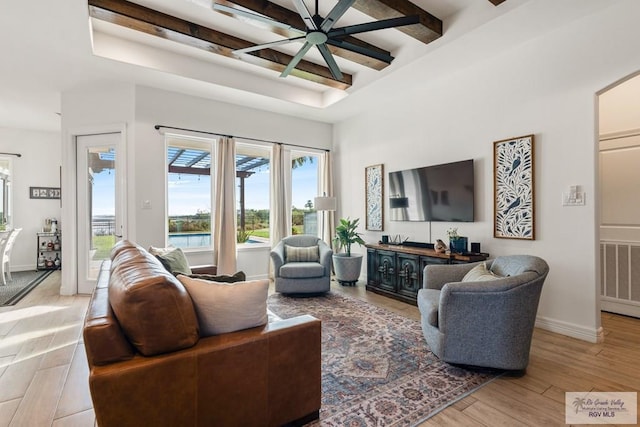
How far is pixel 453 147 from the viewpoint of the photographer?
4246mm

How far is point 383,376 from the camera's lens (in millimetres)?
2381

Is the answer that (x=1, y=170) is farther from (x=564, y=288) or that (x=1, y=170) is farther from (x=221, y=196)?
(x=564, y=288)

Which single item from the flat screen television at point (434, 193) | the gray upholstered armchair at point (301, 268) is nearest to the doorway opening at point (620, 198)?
the flat screen television at point (434, 193)

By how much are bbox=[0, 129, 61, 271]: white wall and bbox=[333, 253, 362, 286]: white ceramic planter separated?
6.19 m

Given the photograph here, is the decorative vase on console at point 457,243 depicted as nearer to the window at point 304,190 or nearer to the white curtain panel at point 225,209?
the window at point 304,190

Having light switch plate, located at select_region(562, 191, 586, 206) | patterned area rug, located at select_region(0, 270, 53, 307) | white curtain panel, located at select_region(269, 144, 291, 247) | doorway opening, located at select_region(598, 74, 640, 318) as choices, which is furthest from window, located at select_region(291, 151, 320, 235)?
doorway opening, located at select_region(598, 74, 640, 318)

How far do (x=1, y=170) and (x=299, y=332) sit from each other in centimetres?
801

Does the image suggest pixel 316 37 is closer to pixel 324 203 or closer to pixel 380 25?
pixel 380 25

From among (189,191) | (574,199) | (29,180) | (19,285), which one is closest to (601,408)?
(574,199)

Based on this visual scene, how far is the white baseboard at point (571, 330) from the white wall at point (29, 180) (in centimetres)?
877

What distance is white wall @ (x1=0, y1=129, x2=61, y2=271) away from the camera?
648 centimetres

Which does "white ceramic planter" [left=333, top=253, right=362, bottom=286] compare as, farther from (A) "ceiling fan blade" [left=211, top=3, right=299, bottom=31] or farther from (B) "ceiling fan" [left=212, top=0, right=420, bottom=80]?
(A) "ceiling fan blade" [left=211, top=3, right=299, bottom=31]

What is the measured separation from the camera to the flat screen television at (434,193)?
13.1ft

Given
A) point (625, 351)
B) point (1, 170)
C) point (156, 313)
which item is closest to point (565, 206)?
point (625, 351)
